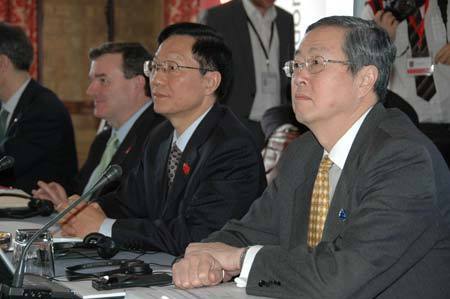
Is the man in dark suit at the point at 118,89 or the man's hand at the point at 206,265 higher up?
the man in dark suit at the point at 118,89

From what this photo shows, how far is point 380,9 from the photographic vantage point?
4.36 m

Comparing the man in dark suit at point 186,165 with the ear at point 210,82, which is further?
the ear at point 210,82

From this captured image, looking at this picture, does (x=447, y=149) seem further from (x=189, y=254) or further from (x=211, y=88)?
(x=189, y=254)

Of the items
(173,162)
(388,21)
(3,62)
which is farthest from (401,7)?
(3,62)

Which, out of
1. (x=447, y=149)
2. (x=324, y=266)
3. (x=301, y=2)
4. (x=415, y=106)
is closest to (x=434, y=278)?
(x=324, y=266)

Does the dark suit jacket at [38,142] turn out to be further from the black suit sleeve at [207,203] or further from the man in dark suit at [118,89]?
the black suit sleeve at [207,203]

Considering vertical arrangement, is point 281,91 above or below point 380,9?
below

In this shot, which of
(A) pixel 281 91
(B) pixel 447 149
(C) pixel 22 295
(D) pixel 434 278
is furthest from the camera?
(A) pixel 281 91

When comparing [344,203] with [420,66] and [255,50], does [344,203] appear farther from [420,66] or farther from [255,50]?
[255,50]

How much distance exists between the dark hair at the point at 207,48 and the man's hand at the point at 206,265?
106cm

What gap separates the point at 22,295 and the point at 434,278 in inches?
39.2

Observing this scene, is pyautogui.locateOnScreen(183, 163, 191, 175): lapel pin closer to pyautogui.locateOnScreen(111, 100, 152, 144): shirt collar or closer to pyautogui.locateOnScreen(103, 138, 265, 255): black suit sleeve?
pyautogui.locateOnScreen(103, 138, 265, 255): black suit sleeve

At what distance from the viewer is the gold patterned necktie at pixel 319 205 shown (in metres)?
2.24

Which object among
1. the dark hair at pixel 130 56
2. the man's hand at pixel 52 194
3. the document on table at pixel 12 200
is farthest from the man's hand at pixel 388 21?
the document on table at pixel 12 200
